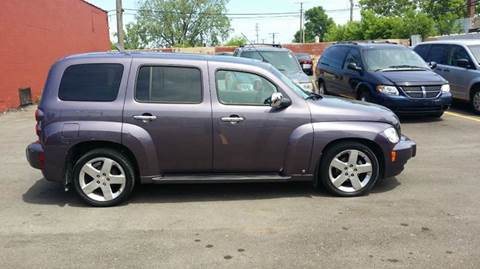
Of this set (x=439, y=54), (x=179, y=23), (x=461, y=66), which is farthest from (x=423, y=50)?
(x=179, y=23)

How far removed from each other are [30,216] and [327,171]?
3231mm

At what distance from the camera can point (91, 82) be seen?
5.92 meters

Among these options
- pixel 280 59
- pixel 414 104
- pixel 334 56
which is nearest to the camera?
pixel 414 104

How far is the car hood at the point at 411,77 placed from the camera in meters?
11.0

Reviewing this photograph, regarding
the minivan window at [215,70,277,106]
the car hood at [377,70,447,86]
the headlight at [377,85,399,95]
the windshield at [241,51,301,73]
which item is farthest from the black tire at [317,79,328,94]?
the minivan window at [215,70,277,106]

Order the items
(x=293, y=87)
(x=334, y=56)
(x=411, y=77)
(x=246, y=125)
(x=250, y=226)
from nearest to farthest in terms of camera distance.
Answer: (x=250, y=226), (x=246, y=125), (x=293, y=87), (x=411, y=77), (x=334, y=56)

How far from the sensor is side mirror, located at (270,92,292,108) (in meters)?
5.87

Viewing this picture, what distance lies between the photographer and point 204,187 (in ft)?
21.8

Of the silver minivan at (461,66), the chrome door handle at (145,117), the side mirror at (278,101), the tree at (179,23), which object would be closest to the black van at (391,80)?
the silver minivan at (461,66)

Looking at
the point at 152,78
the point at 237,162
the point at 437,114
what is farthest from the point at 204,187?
the point at 437,114

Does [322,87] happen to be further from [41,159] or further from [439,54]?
[41,159]

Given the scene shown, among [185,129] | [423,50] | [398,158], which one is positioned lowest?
[398,158]

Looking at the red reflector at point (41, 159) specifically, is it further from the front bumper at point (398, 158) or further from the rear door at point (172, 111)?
the front bumper at point (398, 158)

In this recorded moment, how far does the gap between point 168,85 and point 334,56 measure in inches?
345
